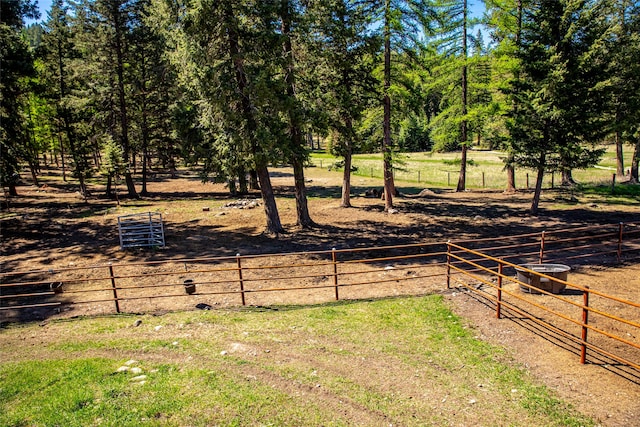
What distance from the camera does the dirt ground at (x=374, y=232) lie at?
6.57 meters

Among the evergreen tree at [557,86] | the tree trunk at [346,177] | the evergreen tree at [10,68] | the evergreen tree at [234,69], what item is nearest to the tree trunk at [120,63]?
the evergreen tree at [10,68]

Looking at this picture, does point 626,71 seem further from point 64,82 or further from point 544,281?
point 64,82

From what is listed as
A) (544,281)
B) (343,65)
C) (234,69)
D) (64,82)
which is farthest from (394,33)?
(64,82)

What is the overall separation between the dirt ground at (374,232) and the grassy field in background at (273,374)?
65 centimetres

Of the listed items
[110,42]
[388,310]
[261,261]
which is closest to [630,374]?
[388,310]

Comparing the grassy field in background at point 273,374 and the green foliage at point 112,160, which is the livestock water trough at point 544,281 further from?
the green foliage at point 112,160

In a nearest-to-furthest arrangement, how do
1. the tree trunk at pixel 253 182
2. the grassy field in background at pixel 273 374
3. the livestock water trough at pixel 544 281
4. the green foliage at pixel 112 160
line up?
the grassy field in background at pixel 273 374, the livestock water trough at pixel 544 281, the green foliage at pixel 112 160, the tree trunk at pixel 253 182

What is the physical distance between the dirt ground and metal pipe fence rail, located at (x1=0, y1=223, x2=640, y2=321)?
1098 millimetres

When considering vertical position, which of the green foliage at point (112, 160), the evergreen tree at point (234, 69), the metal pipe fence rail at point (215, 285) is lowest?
the metal pipe fence rail at point (215, 285)

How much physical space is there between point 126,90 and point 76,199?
9.52 m

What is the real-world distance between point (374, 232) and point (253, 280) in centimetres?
862

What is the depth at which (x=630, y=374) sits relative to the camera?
6449mm

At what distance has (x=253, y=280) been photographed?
35.8ft

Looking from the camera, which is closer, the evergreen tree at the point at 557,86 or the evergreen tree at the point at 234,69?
the evergreen tree at the point at 234,69
